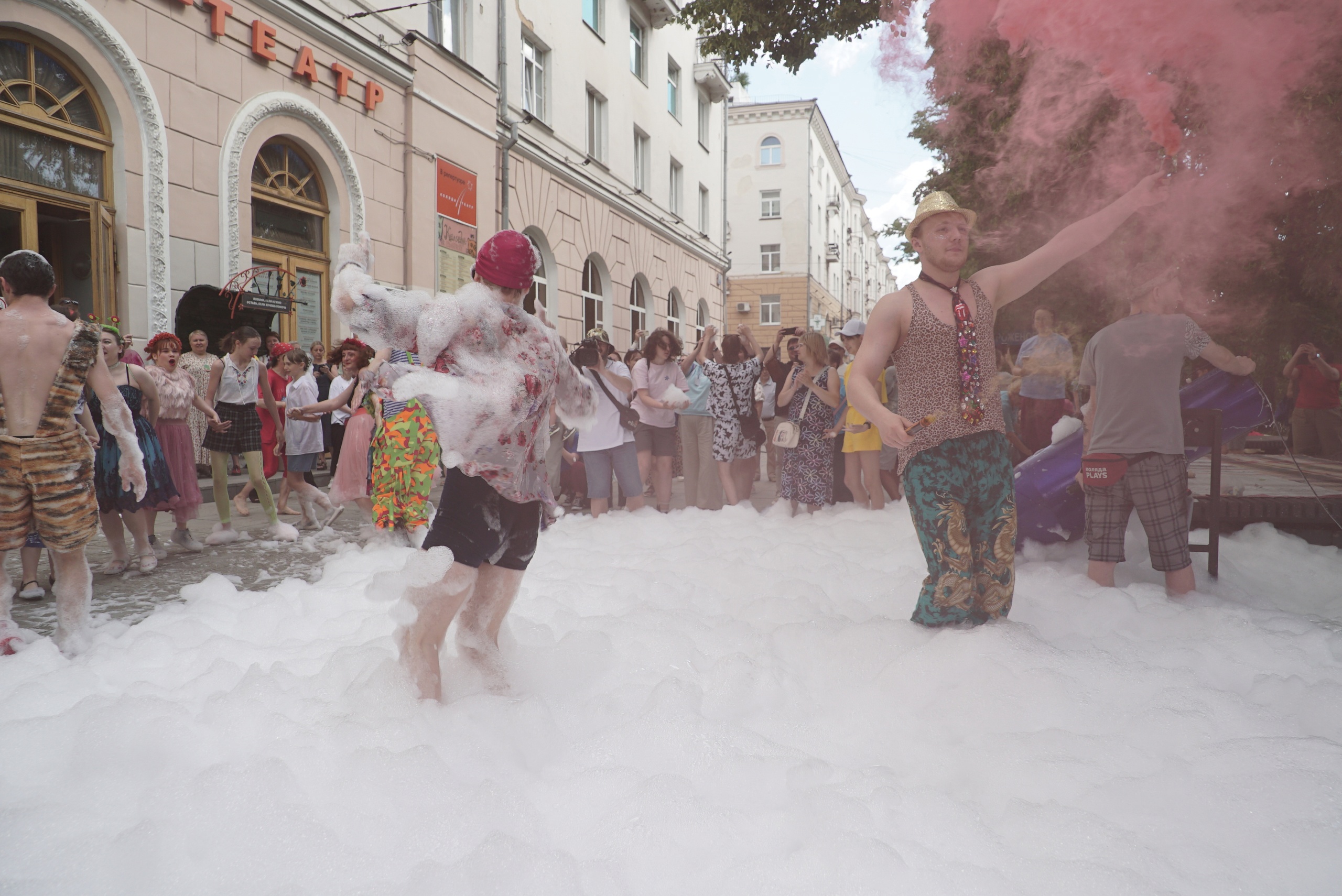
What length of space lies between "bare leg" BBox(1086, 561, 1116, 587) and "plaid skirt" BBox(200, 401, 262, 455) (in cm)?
662

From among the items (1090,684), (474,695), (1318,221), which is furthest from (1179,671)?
(474,695)

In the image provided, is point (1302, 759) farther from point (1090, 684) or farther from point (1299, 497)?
point (1299, 497)

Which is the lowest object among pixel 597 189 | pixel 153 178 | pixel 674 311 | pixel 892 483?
pixel 892 483

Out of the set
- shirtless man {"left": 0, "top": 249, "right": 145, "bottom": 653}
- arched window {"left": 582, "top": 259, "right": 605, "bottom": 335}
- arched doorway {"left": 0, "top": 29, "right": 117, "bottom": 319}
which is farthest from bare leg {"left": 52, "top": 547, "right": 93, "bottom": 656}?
arched window {"left": 582, "top": 259, "right": 605, "bottom": 335}

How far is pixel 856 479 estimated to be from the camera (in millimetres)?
7734

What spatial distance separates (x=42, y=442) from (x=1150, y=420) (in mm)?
5202

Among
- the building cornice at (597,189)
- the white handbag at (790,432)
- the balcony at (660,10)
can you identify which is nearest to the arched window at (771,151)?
the building cornice at (597,189)

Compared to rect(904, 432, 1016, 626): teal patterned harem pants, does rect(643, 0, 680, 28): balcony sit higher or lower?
higher

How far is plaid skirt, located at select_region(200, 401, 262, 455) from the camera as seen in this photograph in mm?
7262

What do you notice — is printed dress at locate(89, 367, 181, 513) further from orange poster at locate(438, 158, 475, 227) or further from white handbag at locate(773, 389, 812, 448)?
orange poster at locate(438, 158, 475, 227)

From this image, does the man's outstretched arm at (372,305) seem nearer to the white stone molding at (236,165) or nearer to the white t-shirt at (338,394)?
the white t-shirt at (338,394)

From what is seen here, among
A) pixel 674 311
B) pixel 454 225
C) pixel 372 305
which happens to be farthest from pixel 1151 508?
pixel 674 311

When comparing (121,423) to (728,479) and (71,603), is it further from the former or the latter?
(728,479)

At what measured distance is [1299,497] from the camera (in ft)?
17.5
